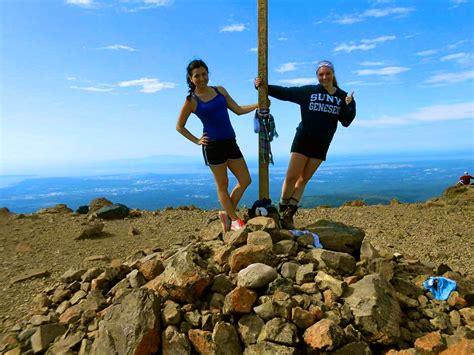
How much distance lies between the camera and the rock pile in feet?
11.9

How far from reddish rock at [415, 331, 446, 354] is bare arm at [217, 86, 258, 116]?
3756 millimetres

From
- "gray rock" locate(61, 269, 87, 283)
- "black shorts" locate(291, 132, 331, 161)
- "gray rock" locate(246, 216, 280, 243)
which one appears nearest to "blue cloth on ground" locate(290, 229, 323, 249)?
"gray rock" locate(246, 216, 280, 243)

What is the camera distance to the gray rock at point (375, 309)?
3715 mm

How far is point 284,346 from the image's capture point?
138 inches

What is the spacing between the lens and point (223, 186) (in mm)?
5684

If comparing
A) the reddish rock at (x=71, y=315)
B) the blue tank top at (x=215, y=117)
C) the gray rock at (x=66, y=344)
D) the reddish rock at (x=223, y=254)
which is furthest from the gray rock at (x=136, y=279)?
the blue tank top at (x=215, y=117)

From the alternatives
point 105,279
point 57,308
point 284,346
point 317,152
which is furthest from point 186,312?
point 317,152

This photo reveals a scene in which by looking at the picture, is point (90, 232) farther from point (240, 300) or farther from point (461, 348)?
point (461, 348)

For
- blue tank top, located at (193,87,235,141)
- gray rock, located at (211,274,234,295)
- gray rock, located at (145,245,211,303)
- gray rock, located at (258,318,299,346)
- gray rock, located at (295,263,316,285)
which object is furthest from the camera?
blue tank top, located at (193,87,235,141)

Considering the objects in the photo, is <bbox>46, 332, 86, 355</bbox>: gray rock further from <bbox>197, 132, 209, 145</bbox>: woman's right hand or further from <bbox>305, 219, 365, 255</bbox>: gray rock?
<bbox>305, 219, 365, 255</bbox>: gray rock

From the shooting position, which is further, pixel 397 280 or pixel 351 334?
pixel 397 280

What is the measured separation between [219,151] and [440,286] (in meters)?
3.42

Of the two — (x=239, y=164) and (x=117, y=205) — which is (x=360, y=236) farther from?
(x=117, y=205)

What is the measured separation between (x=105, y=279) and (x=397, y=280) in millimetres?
3812
